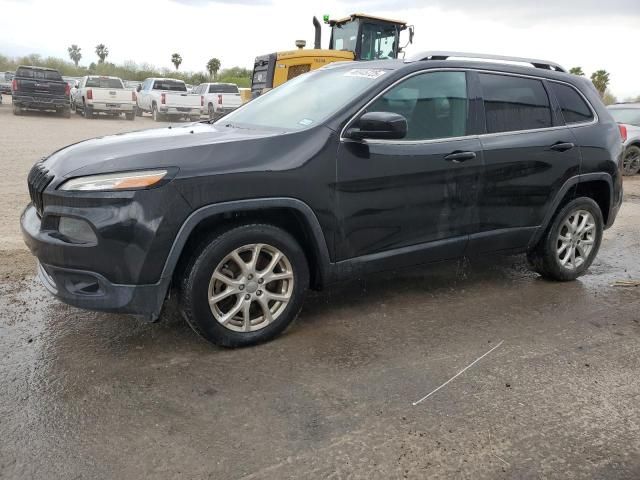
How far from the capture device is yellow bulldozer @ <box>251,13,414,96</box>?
11.9 metres

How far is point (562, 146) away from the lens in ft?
15.4

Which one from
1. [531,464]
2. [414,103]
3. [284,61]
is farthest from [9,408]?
[284,61]

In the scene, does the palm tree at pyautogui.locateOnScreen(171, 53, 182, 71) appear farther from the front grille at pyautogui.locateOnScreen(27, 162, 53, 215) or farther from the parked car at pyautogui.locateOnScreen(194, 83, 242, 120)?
the front grille at pyautogui.locateOnScreen(27, 162, 53, 215)

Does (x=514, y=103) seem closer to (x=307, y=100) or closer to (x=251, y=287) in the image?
(x=307, y=100)

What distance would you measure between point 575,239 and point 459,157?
1648mm

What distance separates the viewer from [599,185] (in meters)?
5.14

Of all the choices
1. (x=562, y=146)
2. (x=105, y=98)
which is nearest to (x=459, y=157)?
(x=562, y=146)

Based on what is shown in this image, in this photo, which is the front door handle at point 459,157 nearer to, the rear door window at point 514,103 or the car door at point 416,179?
the car door at point 416,179

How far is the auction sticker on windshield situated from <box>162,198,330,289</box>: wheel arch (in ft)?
3.84

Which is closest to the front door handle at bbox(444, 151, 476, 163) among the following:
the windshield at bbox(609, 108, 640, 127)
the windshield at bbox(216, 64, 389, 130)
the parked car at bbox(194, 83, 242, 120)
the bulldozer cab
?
the windshield at bbox(216, 64, 389, 130)

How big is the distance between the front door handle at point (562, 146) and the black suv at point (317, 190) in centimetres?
1

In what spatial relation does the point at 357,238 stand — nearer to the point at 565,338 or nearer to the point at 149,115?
the point at 565,338

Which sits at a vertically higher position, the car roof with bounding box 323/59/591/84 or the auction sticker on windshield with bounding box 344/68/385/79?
the car roof with bounding box 323/59/591/84

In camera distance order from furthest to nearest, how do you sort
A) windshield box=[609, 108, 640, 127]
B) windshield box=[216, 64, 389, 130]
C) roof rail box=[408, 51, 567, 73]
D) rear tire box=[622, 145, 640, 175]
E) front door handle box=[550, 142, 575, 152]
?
windshield box=[609, 108, 640, 127]
rear tire box=[622, 145, 640, 175]
front door handle box=[550, 142, 575, 152]
roof rail box=[408, 51, 567, 73]
windshield box=[216, 64, 389, 130]
